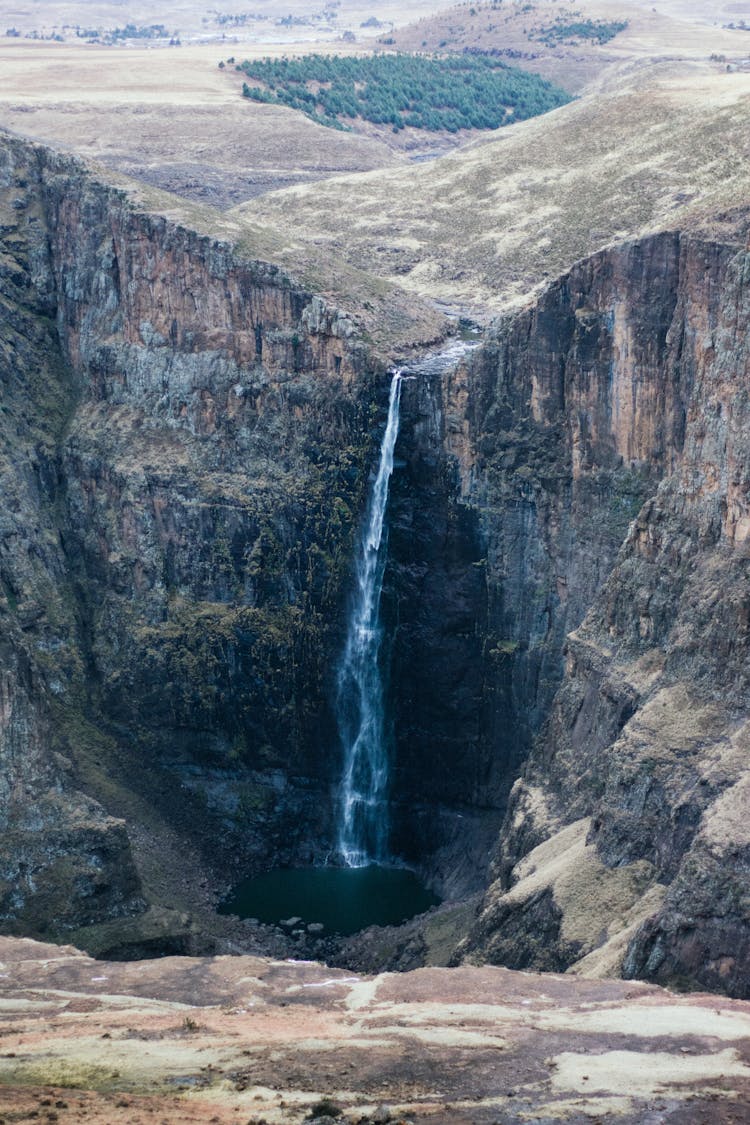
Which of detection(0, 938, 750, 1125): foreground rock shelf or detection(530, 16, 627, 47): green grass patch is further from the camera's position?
detection(530, 16, 627, 47): green grass patch

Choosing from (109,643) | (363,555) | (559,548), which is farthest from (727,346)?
(109,643)

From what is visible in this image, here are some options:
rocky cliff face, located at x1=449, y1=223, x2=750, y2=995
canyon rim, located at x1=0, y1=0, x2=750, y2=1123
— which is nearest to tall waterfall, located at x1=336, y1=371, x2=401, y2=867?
canyon rim, located at x1=0, y1=0, x2=750, y2=1123

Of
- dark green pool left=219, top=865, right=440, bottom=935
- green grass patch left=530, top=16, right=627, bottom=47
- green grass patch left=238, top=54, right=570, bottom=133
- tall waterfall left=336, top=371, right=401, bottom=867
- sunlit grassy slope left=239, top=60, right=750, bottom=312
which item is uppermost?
green grass patch left=530, top=16, right=627, bottom=47

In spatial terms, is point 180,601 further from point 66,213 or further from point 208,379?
point 66,213

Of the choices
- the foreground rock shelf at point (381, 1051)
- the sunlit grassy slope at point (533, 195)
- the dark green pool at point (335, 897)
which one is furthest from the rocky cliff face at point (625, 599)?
the sunlit grassy slope at point (533, 195)

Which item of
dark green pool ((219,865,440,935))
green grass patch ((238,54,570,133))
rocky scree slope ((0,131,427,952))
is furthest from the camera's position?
green grass patch ((238,54,570,133))

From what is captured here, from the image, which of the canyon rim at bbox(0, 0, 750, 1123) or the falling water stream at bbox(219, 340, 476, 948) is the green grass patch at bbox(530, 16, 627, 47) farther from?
the falling water stream at bbox(219, 340, 476, 948)
